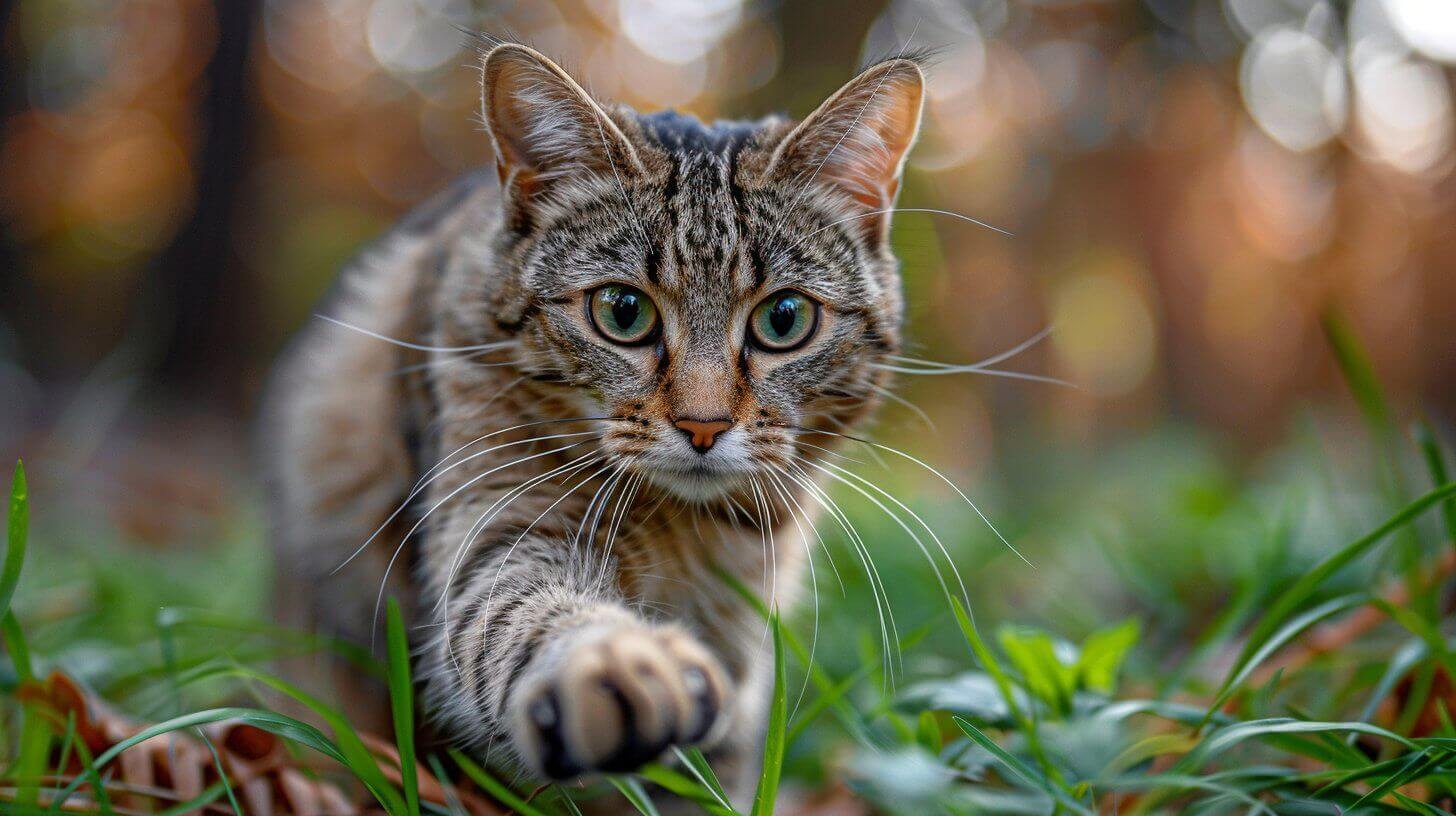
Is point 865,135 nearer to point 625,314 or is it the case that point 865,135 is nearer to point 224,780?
point 625,314

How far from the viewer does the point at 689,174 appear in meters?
1.51

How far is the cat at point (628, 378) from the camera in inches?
51.7

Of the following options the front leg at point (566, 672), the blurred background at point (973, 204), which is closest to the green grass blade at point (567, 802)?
the front leg at point (566, 672)

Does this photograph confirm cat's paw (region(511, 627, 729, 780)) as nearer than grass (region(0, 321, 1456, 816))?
Yes

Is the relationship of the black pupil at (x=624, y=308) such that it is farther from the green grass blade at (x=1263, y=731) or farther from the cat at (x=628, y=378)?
the green grass blade at (x=1263, y=731)

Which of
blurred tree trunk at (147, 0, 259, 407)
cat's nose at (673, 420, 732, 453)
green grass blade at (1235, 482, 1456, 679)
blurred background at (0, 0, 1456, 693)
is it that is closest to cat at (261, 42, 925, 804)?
cat's nose at (673, 420, 732, 453)

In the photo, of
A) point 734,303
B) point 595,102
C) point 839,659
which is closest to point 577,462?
point 734,303

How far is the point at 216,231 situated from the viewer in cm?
692

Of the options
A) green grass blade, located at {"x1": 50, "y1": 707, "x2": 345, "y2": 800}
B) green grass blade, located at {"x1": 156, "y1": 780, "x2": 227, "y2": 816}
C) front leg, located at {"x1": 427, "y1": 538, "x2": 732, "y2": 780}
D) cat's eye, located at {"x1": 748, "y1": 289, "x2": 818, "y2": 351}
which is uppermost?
cat's eye, located at {"x1": 748, "y1": 289, "x2": 818, "y2": 351}

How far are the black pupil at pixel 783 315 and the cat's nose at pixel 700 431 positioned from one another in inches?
9.9

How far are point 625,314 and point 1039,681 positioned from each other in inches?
34.4

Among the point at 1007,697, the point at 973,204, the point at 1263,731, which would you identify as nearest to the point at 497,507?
the point at 1007,697

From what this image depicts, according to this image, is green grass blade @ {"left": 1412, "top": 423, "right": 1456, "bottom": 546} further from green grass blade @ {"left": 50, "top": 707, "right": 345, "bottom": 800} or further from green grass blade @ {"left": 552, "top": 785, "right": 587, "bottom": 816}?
green grass blade @ {"left": 50, "top": 707, "right": 345, "bottom": 800}

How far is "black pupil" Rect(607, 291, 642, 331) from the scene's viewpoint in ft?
4.66
